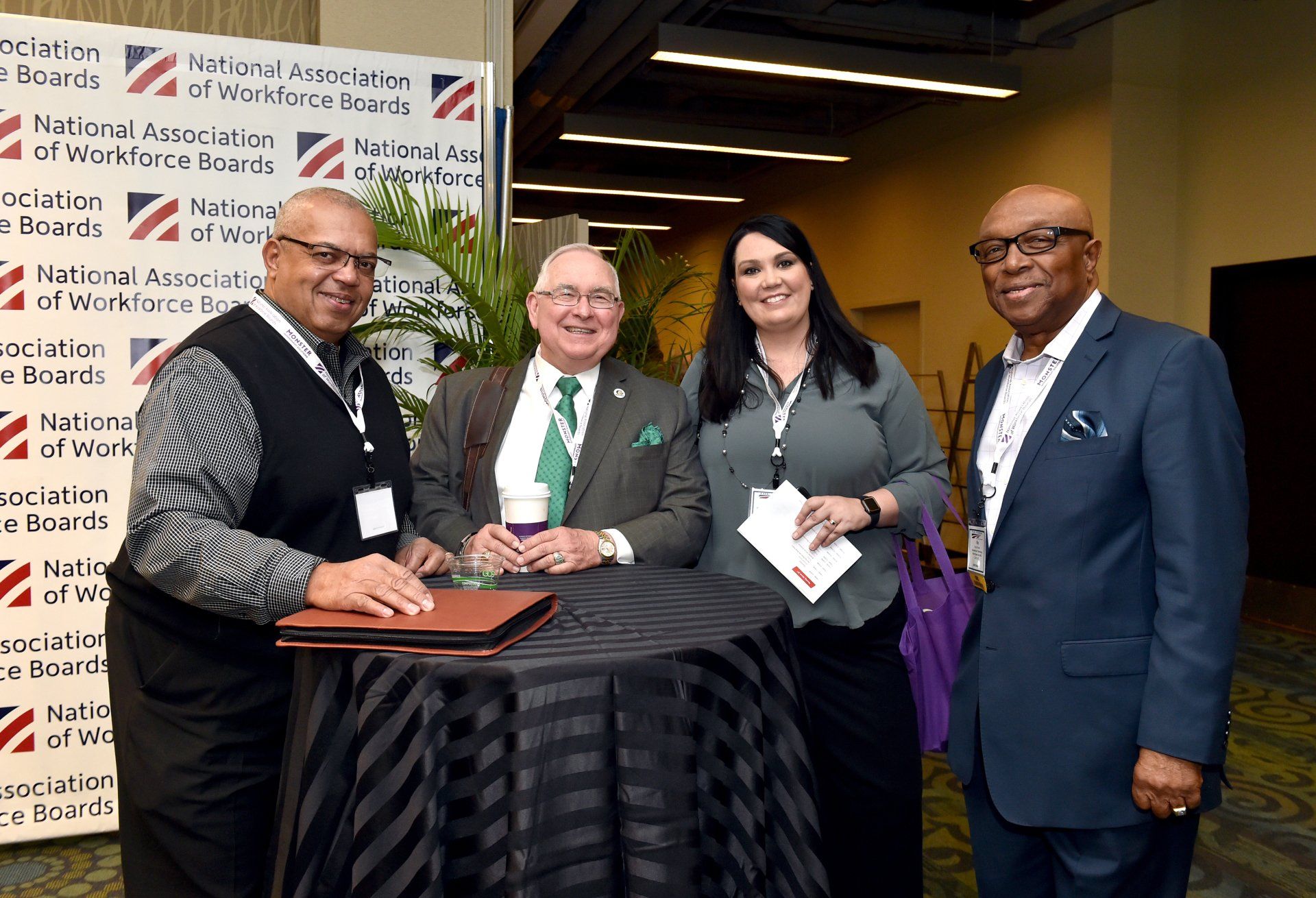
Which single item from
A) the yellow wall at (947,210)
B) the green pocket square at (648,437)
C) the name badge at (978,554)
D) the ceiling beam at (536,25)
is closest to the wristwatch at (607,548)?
the green pocket square at (648,437)

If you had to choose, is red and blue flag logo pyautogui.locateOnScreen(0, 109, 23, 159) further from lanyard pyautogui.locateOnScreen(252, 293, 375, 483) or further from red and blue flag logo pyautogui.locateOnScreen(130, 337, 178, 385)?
lanyard pyautogui.locateOnScreen(252, 293, 375, 483)

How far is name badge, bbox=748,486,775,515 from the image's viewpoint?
214cm

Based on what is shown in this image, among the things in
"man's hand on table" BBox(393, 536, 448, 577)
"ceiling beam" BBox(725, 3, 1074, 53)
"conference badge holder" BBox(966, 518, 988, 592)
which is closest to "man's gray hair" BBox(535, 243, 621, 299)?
"man's hand on table" BBox(393, 536, 448, 577)

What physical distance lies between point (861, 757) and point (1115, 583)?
2.62 ft

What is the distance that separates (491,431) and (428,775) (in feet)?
3.73

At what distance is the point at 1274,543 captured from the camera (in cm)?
654

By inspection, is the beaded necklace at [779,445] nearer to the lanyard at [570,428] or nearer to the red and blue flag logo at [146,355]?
the lanyard at [570,428]

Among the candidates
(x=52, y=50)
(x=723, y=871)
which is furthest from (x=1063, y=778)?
(x=52, y=50)

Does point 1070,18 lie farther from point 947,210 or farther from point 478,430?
point 478,430

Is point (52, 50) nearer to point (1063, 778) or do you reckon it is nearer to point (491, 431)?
point (491, 431)

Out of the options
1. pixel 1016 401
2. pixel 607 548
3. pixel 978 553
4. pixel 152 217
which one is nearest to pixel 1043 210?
pixel 1016 401

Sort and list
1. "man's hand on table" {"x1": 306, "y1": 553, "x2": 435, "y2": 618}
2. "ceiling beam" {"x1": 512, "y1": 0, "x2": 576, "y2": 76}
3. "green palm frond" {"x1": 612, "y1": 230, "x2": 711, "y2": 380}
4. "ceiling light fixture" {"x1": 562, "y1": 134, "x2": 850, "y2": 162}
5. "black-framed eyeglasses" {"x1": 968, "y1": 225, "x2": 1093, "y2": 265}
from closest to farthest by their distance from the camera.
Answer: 1. "man's hand on table" {"x1": 306, "y1": 553, "x2": 435, "y2": 618}
2. "black-framed eyeglasses" {"x1": 968, "y1": 225, "x2": 1093, "y2": 265}
3. "green palm frond" {"x1": 612, "y1": 230, "x2": 711, "y2": 380}
4. "ceiling beam" {"x1": 512, "y1": 0, "x2": 576, "y2": 76}
5. "ceiling light fixture" {"x1": 562, "y1": 134, "x2": 850, "y2": 162}

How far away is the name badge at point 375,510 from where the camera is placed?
1891 millimetres

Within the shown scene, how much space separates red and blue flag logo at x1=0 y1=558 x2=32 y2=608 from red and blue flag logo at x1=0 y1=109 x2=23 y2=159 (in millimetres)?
1287
